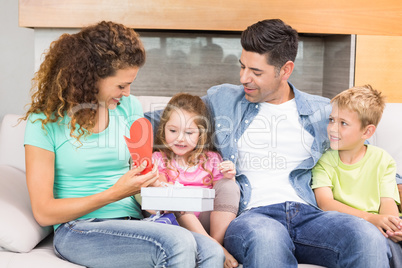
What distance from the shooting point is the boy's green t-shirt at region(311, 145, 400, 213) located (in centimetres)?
179

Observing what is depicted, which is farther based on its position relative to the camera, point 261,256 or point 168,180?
point 168,180

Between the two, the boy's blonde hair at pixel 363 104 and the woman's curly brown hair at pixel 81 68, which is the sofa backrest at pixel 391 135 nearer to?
the boy's blonde hair at pixel 363 104

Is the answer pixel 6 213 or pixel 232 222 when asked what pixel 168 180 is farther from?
pixel 6 213

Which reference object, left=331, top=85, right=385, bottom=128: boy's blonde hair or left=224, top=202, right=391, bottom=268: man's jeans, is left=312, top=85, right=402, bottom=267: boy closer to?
left=331, top=85, right=385, bottom=128: boy's blonde hair

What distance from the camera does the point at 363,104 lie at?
1.82m

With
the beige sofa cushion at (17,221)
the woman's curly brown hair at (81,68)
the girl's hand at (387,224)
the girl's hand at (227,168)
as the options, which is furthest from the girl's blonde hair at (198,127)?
the girl's hand at (387,224)

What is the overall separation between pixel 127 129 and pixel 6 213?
1.57 ft

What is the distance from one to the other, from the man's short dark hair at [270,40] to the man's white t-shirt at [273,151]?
0.19 metres

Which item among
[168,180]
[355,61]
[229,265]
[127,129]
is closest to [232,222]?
[229,265]

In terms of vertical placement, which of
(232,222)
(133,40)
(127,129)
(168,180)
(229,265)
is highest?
(133,40)

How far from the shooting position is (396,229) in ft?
5.30

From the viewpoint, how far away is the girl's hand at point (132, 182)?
57.3 inches

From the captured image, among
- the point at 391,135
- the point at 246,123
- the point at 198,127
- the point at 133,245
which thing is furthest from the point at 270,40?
the point at 133,245

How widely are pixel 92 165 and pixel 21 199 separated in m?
0.31
